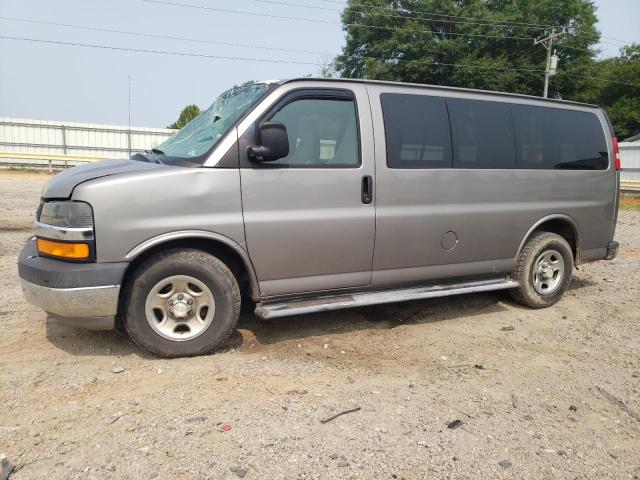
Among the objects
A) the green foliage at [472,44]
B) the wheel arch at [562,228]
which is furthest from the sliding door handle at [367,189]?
the green foliage at [472,44]

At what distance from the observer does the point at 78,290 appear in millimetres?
3311

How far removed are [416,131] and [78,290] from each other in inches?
118

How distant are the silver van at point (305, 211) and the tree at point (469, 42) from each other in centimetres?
3221

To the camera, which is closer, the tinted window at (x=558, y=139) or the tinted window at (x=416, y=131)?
the tinted window at (x=416, y=131)

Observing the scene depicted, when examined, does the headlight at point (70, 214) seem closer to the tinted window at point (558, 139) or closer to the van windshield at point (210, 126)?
the van windshield at point (210, 126)

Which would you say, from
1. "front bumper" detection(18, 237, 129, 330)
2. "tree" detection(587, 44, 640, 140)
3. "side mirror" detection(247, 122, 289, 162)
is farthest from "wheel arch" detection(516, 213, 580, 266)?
"tree" detection(587, 44, 640, 140)

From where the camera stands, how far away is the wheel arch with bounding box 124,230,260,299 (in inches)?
136

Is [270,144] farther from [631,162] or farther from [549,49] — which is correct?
[549,49]

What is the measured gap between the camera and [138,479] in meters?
2.34

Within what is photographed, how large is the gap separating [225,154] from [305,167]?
63 cm

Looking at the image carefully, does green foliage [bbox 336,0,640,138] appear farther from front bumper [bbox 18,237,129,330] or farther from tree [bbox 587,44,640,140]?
front bumper [bbox 18,237,129,330]

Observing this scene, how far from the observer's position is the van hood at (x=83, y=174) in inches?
134

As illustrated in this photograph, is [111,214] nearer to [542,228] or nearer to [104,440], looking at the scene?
[104,440]

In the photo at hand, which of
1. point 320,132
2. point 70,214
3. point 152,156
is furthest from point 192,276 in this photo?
point 320,132
